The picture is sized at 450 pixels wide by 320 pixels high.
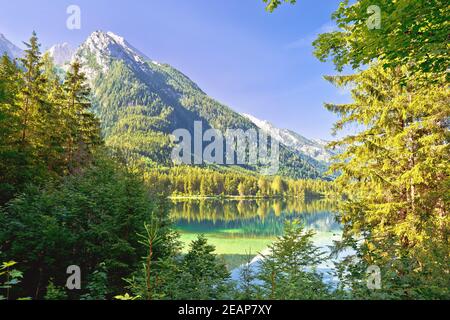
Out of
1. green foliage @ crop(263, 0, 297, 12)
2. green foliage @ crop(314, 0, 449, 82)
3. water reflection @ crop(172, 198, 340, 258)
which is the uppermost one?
green foliage @ crop(263, 0, 297, 12)

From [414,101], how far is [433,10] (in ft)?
25.4

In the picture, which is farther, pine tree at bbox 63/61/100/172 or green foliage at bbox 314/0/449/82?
pine tree at bbox 63/61/100/172

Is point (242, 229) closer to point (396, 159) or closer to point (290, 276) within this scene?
point (396, 159)

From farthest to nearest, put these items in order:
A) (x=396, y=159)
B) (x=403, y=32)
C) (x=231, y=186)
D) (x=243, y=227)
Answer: (x=231, y=186), (x=243, y=227), (x=396, y=159), (x=403, y=32)

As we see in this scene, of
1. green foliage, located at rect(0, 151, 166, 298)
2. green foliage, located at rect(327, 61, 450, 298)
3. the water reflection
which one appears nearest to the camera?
green foliage, located at rect(0, 151, 166, 298)

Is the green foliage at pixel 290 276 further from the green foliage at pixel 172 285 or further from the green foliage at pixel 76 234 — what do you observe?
the green foliage at pixel 76 234

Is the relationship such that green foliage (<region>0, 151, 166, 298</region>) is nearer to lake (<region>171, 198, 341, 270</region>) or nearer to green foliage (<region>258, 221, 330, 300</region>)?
lake (<region>171, 198, 341, 270</region>)

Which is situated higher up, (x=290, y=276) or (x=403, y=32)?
(x=403, y=32)

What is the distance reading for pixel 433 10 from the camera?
416 cm

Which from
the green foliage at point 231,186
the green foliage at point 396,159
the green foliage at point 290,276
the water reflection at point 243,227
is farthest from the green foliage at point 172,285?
the green foliage at point 231,186

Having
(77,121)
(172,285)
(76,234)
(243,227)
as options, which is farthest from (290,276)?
(243,227)

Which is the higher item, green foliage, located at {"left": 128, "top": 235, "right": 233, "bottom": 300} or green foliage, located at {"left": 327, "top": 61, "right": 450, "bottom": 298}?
green foliage, located at {"left": 327, "top": 61, "right": 450, "bottom": 298}

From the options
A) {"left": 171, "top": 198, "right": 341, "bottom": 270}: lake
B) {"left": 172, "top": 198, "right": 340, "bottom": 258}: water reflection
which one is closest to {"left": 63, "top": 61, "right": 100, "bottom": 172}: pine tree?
{"left": 171, "top": 198, "right": 341, "bottom": 270}: lake
